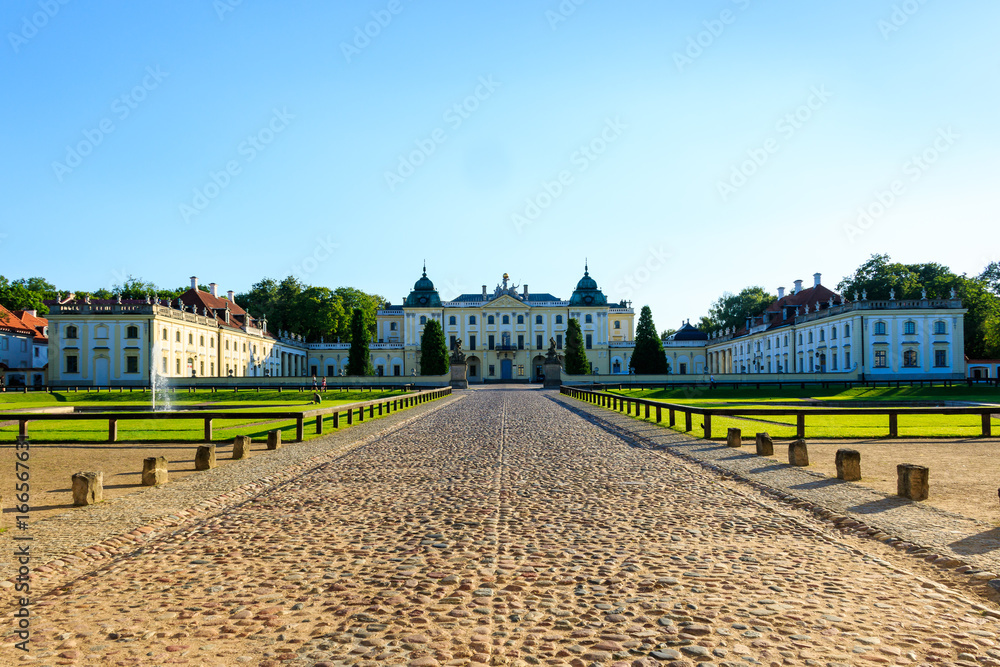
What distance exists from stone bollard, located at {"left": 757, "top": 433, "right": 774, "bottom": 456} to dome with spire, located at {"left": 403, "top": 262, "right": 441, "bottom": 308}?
89.2m

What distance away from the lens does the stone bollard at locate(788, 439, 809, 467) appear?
435 inches

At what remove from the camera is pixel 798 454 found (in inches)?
437

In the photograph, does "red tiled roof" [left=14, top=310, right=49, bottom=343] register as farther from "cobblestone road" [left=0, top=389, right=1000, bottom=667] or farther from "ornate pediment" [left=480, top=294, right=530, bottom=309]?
"cobblestone road" [left=0, top=389, right=1000, bottom=667]

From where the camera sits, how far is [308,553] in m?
5.94

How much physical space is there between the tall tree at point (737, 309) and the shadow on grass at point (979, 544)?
91822 mm

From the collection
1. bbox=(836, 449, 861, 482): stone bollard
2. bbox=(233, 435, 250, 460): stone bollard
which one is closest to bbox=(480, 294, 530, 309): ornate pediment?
bbox=(233, 435, 250, 460): stone bollard

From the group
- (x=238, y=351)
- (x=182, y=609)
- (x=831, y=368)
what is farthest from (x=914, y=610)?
(x=238, y=351)

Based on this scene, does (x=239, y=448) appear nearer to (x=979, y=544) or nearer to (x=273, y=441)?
(x=273, y=441)

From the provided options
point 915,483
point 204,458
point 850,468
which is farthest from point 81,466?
point 915,483

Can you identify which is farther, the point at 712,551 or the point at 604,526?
the point at 604,526

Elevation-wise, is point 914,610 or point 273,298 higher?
point 273,298

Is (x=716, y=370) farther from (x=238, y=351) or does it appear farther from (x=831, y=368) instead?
(x=238, y=351)

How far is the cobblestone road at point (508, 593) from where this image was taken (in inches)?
155

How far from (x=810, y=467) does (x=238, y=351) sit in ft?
238
